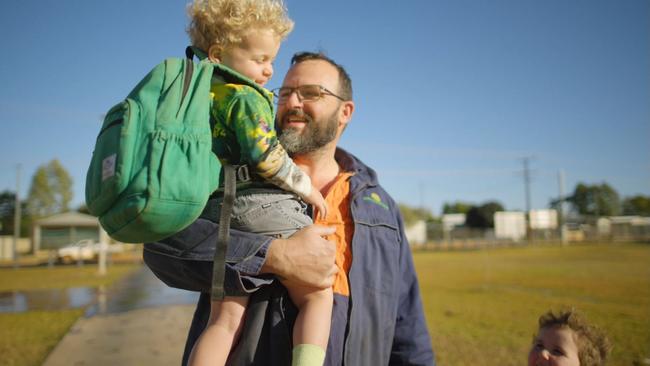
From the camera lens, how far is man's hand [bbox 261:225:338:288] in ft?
5.35

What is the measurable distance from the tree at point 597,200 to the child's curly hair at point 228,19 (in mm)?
109951

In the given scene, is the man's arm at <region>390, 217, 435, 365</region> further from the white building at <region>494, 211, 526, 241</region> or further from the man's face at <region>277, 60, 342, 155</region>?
the white building at <region>494, 211, 526, 241</region>

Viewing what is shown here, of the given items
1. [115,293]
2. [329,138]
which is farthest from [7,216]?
[329,138]

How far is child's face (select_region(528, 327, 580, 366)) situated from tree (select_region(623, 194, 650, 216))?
114341 mm

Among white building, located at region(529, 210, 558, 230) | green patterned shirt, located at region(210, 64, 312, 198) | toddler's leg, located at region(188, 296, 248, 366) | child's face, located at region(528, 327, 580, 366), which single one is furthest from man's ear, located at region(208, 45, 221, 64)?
white building, located at region(529, 210, 558, 230)

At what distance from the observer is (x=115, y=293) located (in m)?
14.4

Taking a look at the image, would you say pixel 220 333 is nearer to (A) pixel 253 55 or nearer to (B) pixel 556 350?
(A) pixel 253 55

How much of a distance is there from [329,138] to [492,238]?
2264 inches

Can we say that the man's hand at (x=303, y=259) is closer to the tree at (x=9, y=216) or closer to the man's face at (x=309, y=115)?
the man's face at (x=309, y=115)

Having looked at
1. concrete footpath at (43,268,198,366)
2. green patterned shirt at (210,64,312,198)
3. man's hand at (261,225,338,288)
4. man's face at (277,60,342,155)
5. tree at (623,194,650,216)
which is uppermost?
tree at (623,194,650,216)

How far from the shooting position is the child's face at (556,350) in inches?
96.0

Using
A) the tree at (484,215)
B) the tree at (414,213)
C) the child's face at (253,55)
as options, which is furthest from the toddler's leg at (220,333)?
the tree at (484,215)

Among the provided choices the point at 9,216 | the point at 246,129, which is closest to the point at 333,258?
the point at 246,129

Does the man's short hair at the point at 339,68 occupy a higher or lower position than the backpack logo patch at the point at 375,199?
higher
